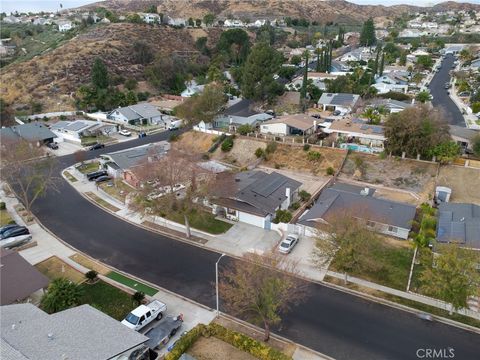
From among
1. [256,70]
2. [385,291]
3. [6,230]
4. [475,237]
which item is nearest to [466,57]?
[256,70]

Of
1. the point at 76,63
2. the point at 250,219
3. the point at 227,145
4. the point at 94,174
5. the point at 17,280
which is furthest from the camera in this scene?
the point at 76,63

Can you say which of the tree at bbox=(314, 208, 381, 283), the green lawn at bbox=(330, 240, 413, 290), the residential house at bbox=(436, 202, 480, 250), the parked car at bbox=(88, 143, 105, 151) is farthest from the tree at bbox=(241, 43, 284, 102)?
the tree at bbox=(314, 208, 381, 283)

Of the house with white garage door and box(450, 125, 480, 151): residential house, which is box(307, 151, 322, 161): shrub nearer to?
the house with white garage door

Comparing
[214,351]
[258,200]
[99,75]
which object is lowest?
[214,351]

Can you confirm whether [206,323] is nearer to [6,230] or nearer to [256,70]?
[6,230]

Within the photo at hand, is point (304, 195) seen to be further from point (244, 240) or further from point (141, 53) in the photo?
point (141, 53)

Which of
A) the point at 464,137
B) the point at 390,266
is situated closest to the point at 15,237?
the point at 390,266

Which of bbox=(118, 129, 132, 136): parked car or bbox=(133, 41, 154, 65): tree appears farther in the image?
bbox=(133, 41, 154, 65): tree
